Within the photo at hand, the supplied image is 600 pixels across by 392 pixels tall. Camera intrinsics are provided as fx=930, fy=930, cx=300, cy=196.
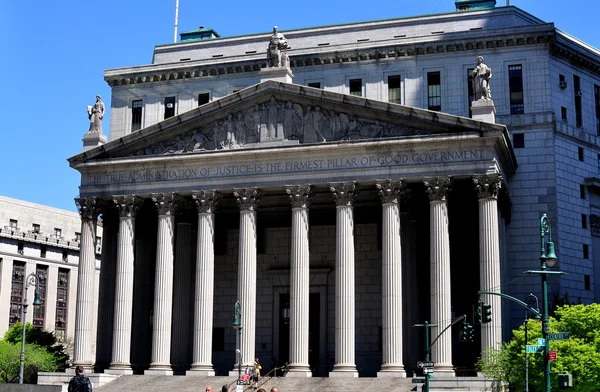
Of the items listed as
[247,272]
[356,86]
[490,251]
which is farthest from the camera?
[356,86]

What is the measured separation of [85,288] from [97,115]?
12208mm

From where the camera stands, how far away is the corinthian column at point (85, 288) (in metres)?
60.5

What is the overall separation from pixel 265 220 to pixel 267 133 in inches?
424

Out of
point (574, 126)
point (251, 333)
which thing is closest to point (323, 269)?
point (251, 333)

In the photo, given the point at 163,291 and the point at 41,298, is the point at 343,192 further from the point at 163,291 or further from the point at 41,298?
the point at 41,298

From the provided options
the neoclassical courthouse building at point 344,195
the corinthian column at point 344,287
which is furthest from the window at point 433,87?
the corinthian column at point 344,287

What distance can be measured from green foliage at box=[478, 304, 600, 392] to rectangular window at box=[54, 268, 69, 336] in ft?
232

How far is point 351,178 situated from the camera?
56438mm

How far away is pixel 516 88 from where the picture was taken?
67500mm

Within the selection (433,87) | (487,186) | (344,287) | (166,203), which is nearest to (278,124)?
(166,203)

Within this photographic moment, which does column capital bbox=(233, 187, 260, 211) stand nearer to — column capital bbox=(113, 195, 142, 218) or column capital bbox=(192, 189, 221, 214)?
column capital bbox=(192, 189, 221, 214)

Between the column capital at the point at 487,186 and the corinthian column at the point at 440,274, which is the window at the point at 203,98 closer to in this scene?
the corinthian column at the point at 440,274

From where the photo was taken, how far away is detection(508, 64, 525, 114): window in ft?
220

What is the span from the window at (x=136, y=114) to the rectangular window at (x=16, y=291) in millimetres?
37309
